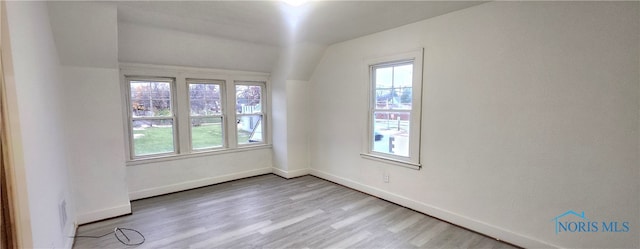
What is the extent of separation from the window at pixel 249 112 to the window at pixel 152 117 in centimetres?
101

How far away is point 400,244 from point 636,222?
1.66m

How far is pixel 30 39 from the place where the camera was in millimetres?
1876

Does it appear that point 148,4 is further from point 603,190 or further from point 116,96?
point 603,190

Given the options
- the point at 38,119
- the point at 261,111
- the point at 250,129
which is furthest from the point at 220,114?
the point at 38,119

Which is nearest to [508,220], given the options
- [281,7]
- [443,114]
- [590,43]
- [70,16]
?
[443,114]

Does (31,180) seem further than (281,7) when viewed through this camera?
No

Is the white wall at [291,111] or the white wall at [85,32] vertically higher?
the white wall at [85,32]

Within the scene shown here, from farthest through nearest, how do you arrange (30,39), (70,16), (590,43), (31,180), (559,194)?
1. (70,16)
2. (559,194)
3. (590,43)
4. (30,39)
5. (31,180)

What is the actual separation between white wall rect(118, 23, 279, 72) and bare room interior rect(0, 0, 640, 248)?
27 mm

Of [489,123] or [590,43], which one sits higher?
[590,43]

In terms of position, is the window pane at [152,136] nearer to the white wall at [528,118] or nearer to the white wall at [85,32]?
the white wall at [85,32]

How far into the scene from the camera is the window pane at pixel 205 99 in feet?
13.6

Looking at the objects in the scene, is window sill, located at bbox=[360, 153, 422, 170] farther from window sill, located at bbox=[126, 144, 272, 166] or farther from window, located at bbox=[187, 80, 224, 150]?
window, located at bbox=[187, 80, 224, 150]

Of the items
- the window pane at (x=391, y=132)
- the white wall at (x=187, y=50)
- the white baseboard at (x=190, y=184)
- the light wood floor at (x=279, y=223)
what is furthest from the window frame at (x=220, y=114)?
the window pane at (x=391, y=132)
